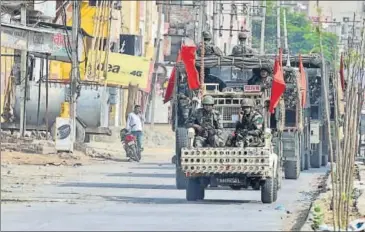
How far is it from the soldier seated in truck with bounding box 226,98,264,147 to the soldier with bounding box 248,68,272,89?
197 inches

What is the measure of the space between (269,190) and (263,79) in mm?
6146

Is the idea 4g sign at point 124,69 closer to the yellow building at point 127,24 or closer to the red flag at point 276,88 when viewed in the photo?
the yellow building at point 127,24

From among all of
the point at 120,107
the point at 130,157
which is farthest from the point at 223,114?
the point at 120,107

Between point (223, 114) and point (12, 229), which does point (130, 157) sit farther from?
point (12, 229)

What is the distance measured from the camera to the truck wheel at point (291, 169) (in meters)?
34.5

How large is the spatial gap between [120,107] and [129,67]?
62.5 ft

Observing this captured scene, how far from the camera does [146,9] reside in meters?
90.9

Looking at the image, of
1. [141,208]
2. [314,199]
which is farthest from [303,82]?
[141,208]

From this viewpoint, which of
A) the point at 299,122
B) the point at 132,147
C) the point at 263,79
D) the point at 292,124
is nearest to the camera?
the point at 263,79

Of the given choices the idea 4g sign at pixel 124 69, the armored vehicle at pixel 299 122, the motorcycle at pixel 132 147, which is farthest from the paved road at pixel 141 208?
the idea 4g sign at pixel 124 69

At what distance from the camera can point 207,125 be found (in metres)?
25.2

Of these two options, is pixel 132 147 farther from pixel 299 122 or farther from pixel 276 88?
pixel 276 88

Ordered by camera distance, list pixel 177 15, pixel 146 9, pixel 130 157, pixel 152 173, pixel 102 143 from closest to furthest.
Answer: pixel 152 173 < pixel 130 157 < pixel 102 143 < pixel 146 9 < pixel 177 15

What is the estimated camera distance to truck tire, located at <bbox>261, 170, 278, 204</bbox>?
2495cm
